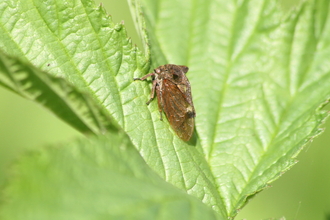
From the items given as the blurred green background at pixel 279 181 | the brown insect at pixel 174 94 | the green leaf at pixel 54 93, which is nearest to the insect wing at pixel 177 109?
the brown insect at pixel 174 94

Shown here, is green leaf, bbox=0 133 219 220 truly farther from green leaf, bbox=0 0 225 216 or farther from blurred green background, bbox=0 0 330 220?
blurred green background, bbox=0 0 330 220

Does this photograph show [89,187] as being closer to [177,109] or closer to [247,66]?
[177,109]

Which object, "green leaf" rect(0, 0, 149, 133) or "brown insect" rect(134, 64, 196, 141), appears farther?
"brown insect" rect(134, 64, 196, 141)

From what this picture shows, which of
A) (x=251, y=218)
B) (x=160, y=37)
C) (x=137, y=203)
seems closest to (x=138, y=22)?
(x=160, y=37)

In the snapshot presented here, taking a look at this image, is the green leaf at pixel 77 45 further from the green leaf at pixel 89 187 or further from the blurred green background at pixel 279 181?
the blurred green background at pixel 279 181

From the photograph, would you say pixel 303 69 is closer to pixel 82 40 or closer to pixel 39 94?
pixel 82 40

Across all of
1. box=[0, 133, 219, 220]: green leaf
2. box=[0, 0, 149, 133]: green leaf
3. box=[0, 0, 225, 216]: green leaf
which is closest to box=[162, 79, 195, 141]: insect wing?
box=[0, 0, 225, 216]: green leaf

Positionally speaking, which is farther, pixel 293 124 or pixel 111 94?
pixel 293 124
